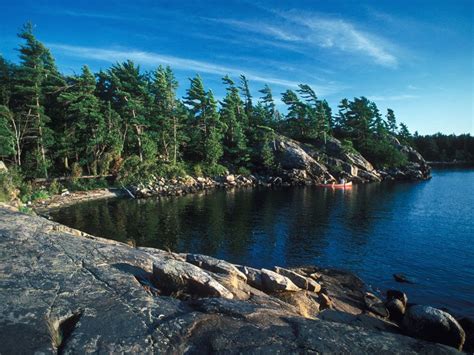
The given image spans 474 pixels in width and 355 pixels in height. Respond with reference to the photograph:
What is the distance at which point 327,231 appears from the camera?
30.9 m

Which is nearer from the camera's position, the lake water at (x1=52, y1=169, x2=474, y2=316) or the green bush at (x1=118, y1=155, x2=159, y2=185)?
the lake water at (x1=52, y1=169, x2=474, y2=316)

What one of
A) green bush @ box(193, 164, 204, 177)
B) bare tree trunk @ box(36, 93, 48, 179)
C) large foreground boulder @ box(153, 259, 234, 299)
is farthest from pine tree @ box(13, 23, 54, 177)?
large foreground boulder @ box(153, 259, 234, 299)

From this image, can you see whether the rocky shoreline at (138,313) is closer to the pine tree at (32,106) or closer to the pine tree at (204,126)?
the pine tree at (32,106)

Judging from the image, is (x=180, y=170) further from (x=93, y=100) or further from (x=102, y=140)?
(x=93, y=100)

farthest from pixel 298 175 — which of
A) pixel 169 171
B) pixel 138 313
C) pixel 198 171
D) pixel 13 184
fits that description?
pixel 138 313

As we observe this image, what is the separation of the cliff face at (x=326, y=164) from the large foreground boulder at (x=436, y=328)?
2345 inches

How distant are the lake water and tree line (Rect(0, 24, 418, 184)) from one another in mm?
15219

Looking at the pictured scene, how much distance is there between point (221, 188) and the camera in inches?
2522

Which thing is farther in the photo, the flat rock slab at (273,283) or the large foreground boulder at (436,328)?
the flat rock slab at (273,283)

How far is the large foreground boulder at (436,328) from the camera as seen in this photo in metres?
12.0

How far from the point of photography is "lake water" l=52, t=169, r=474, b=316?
68.2ft

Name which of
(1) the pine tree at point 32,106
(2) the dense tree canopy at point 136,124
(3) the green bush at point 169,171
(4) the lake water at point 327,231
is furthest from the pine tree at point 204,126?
(1) the pine tree at point 32,106

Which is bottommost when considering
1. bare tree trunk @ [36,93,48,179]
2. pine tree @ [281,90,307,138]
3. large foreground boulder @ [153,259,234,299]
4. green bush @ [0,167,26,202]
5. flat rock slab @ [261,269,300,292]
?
flat rock slab @ [261,269,300,292]

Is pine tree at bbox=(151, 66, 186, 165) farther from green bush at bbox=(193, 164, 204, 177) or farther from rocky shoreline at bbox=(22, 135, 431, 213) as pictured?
rocky shoreline at bbox=(22, 135, 431, 213)
